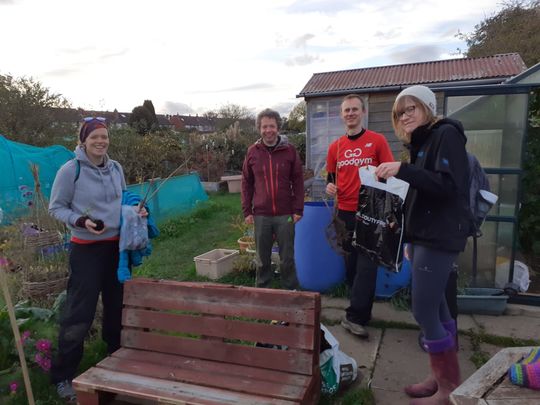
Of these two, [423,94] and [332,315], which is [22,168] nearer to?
[332,315]

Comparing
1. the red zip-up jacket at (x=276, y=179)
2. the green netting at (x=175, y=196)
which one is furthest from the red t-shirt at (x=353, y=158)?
the green netting at (x=175, y=196)

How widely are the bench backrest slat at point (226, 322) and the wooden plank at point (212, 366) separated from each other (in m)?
0.03

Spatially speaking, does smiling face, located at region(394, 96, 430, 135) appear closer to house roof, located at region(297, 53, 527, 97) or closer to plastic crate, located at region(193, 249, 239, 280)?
plastic crate, located at region(193, 249, 239, 280)

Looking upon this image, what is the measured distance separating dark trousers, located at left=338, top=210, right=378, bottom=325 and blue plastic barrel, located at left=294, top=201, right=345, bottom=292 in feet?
1.75

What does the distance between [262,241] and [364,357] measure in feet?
4.36

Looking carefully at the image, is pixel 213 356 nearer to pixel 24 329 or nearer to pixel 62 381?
pixel 62 381

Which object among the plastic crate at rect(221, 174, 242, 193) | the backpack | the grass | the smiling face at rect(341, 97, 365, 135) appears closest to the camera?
the backpack

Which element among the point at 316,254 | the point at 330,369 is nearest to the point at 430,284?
the point at 330,369

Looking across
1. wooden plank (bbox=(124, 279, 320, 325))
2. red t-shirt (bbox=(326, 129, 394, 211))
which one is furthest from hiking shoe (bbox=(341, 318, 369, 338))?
wooden plank (bbox=(124, 279, 320, 325))

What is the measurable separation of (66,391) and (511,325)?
351cm

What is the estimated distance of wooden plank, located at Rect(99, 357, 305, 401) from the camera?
1.96m

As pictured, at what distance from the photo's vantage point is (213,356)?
7.55ft

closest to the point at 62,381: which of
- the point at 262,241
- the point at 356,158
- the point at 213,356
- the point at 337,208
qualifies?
the point at 213,356

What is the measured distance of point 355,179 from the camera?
10.8 feet
